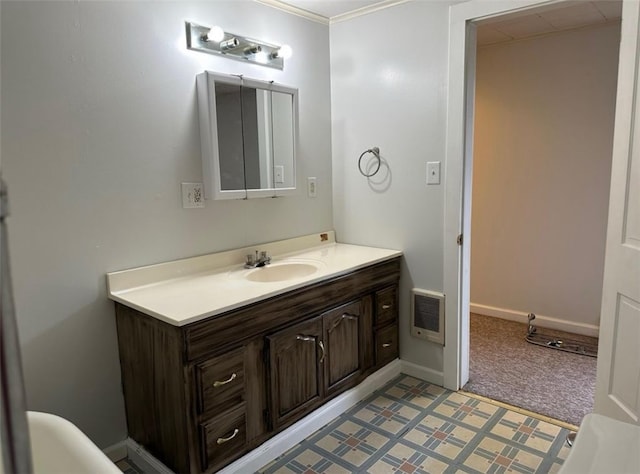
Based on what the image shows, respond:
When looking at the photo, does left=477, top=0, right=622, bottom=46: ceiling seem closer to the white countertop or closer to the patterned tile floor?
the white countertop

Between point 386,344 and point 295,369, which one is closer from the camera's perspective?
point 295,369

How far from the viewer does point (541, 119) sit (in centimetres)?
324

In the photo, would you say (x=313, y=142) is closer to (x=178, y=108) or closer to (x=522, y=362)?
(x=178, y=108)

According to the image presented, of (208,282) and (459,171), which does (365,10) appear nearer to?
(459,171)

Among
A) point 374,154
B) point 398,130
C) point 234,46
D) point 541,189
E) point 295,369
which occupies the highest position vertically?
point 234,46

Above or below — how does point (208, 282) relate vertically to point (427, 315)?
above

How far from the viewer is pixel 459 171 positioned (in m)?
2.35

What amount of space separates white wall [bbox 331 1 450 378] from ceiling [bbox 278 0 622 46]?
12 cm

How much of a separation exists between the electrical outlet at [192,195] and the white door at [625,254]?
70.7 inches

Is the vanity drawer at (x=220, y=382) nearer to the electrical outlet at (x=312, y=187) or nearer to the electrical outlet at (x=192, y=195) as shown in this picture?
the electrical outlet at (x=192, y=195)

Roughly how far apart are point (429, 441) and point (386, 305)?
2.51 ft

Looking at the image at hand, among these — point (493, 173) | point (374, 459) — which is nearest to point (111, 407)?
point (374, 459)

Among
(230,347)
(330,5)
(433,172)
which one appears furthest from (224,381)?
(330,5)

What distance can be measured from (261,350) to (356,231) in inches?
46.8
